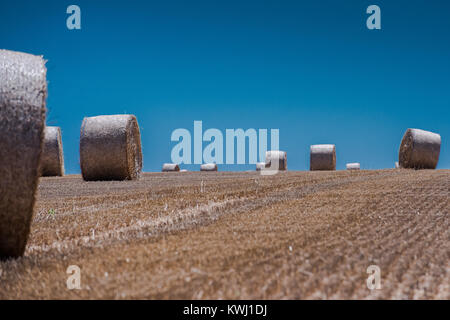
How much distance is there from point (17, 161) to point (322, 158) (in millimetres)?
18820

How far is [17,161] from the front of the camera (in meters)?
2.64

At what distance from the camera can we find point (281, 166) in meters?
23.8

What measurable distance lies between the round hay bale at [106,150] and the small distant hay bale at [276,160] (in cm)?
1406

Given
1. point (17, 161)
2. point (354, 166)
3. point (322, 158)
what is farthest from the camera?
point (354, 166)

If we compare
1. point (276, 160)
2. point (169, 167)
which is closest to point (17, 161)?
point (276, 160)

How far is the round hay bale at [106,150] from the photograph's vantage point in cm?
1056

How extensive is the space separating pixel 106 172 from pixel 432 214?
8471 mm

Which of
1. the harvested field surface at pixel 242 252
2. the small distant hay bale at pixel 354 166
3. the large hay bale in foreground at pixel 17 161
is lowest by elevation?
the small distant hay bale at pixel 354 166

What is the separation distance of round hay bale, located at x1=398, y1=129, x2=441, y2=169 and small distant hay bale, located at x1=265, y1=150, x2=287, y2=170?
30.6 feet

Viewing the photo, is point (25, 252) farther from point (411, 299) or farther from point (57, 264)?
point (411, 299)

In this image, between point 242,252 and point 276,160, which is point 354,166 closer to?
point 276,160

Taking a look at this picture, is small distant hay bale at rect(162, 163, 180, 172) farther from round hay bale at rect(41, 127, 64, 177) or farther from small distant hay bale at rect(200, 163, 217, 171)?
round hay bale at rect(41, 127, 64, 177)

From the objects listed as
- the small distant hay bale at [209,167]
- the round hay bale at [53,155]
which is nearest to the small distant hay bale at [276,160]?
the small distant hay bale at [209,167]

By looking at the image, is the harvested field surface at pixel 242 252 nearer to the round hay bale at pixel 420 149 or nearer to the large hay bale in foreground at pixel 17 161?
the large hay bale in foreground at pixel 17 161
